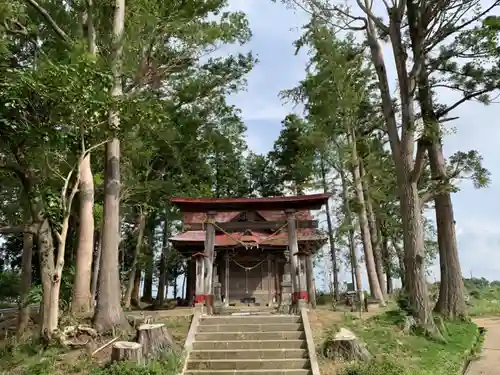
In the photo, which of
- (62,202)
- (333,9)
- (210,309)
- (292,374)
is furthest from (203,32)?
(292,374)

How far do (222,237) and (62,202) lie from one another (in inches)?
455

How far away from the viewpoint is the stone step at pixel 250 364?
334 inches

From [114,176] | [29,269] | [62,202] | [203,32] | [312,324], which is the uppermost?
[203,32]

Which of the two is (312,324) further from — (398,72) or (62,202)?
(398,72)

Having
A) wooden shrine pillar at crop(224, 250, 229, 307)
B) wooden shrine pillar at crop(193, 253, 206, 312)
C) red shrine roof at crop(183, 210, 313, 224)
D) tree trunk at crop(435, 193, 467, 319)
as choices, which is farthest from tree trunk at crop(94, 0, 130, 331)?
wooden shrine pillar at crop(224, 250, 229, 307)

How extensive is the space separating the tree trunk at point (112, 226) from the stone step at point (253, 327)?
6.14ft

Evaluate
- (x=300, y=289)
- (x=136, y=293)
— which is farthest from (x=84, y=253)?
(x=136, y=293)

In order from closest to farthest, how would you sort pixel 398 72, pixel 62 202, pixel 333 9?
1. pixel 62 202
2. pixel 398 72
3. pixel 333 9

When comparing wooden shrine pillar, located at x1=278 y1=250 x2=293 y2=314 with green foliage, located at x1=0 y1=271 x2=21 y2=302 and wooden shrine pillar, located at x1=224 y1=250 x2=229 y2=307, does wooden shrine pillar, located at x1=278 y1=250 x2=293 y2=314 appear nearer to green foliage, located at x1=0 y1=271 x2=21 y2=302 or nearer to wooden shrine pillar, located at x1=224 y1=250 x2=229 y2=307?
wooden shrine pillar, located at x1=224 y1=250 x2=229 y2=307

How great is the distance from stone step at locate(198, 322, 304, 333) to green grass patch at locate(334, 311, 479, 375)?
1.46m

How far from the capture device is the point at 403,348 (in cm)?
931

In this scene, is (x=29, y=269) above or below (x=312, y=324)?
above

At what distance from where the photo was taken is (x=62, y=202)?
9.09m

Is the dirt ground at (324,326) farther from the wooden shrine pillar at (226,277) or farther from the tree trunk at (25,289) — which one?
the wooden shrine pillar at (226,277)
